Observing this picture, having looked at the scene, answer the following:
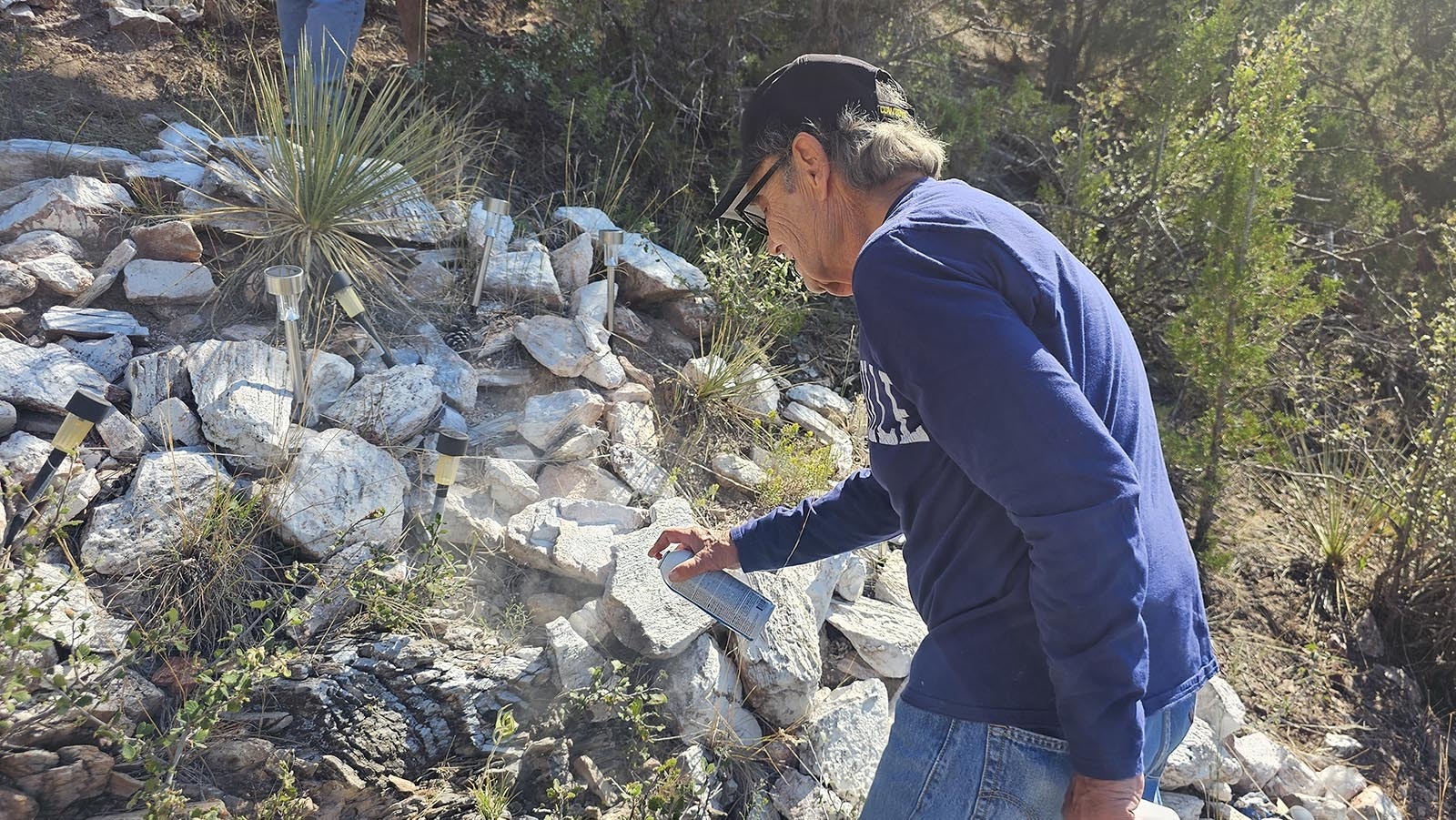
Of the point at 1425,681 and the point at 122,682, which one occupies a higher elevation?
the point at 122,682

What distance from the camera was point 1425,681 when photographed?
4188 millimetres

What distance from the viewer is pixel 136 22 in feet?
16.0

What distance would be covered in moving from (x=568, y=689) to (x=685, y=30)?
3839mm

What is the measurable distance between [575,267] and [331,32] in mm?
1587

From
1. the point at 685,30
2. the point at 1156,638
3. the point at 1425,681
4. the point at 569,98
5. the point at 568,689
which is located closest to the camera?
the point at 1156,638

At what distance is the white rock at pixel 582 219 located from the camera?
430 cm

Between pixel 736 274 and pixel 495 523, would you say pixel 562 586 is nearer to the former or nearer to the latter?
pixel 495 523

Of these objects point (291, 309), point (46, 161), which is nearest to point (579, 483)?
point (291, 309)

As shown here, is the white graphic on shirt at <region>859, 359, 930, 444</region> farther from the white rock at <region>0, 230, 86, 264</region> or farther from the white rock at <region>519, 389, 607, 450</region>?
the white rock at <region>0, 230, 86, 264</region>

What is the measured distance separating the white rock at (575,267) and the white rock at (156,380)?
4.80 ft

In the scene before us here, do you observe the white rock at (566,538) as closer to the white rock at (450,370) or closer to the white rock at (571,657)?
the white rock at (571,657)

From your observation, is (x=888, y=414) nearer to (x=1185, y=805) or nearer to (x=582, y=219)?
(x=1185, y=805)

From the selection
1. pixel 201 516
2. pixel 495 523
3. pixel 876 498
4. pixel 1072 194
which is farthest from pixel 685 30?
pixel 876 498

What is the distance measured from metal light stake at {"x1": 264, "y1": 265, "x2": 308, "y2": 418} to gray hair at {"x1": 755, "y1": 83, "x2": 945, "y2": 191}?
5.39 ft
